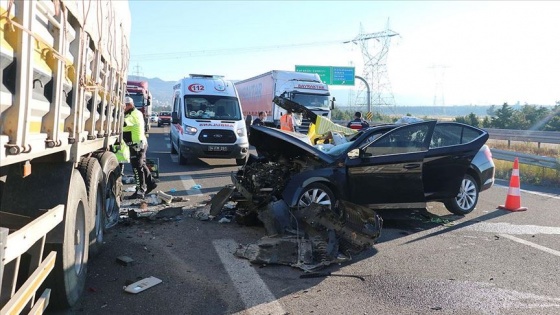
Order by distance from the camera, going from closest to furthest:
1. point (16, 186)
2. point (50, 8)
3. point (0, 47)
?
point (0, 47), point (50, 8), point (16, 186)

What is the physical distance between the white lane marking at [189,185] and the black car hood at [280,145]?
6.80 feet

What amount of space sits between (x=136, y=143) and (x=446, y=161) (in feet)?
17.5

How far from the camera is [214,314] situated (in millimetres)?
3979

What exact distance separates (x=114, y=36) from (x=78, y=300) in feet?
10.9

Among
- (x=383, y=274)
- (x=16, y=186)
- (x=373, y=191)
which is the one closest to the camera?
(x=16, y=186)

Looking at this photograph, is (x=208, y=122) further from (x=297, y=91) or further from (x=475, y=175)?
(x=297, y=91)

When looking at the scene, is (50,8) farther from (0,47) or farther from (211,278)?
(211,278)

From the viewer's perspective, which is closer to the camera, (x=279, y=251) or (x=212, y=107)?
(x=279, y=251)

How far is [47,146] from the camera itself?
3.01 m

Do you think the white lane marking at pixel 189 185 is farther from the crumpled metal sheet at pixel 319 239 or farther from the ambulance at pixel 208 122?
the crumpled metal sheet at pixel 319 239

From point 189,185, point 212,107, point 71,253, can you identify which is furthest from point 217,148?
point 71,253

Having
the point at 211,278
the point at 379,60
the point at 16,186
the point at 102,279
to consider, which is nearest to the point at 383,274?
the point at 211,278

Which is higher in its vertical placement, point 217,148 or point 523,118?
point 523,118

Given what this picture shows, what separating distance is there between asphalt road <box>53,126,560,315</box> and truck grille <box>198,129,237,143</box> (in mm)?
6077
